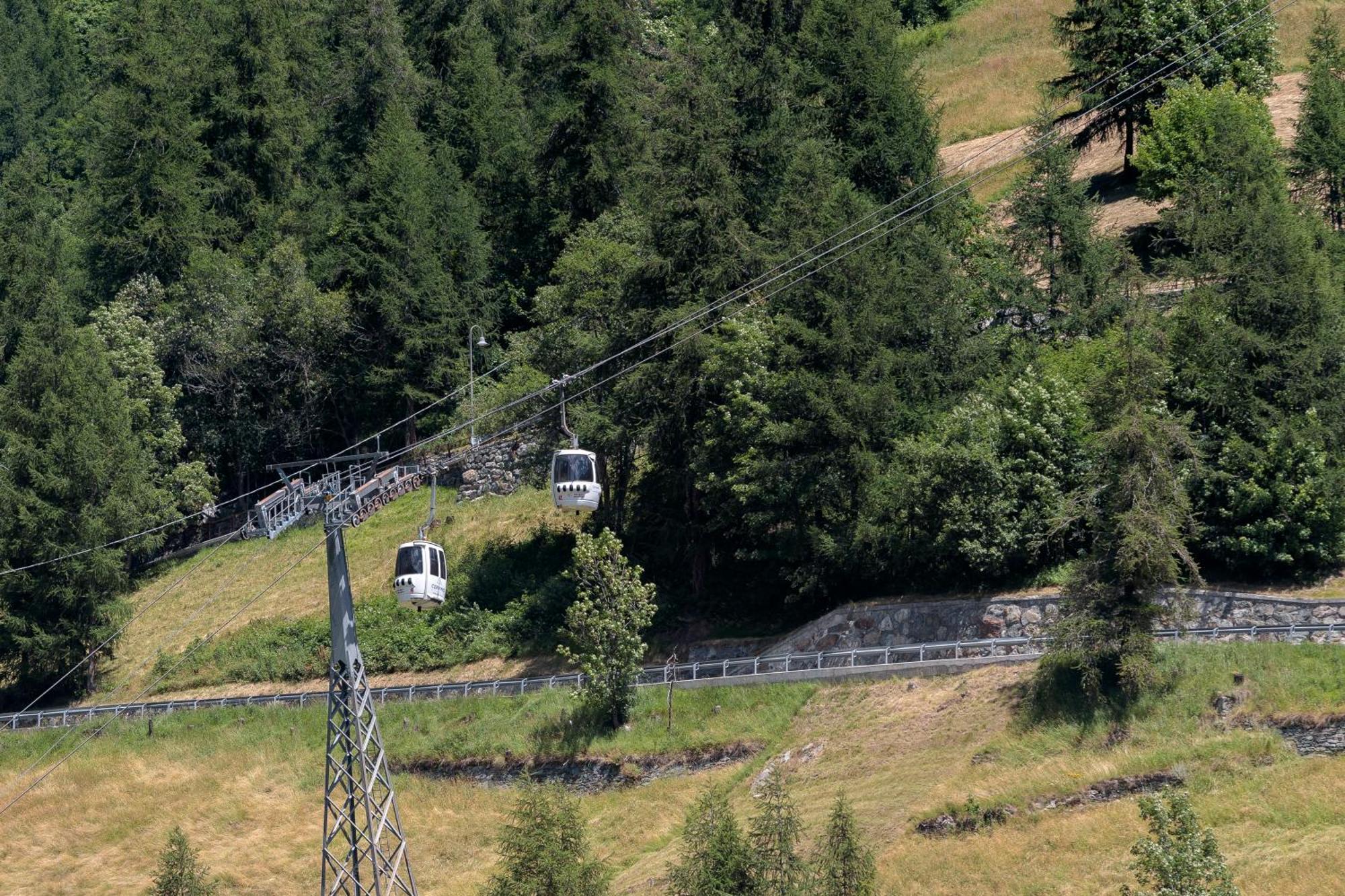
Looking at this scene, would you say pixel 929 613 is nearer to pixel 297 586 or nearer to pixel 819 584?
pixel 819 584

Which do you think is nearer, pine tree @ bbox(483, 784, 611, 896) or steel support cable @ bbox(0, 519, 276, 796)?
pine tree @ bbox(483, 784, 611, 896)

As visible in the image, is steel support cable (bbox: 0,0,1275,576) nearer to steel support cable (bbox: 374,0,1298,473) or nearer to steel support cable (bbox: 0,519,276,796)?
steel support cable (bbox: 374,0,1298,473)

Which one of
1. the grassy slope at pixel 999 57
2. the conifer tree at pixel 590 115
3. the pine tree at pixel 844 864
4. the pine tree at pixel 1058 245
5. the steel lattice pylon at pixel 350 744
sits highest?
the grassy slope at pixel 999 57

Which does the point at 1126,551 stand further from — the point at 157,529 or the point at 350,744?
the point at 157,529

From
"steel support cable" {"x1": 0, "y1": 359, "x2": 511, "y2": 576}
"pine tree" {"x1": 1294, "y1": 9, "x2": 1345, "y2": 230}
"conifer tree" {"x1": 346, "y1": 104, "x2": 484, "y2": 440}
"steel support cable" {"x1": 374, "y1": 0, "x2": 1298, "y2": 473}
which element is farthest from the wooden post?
"pine tree" {"x1": 1294, "y1": 9, "x2": 1345, "y2": 230}

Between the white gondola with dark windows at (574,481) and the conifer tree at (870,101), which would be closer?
the white gondola with dark windows at (574,481)

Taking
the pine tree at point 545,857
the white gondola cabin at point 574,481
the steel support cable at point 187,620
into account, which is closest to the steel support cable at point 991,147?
the white gondola cabin at point 574,481

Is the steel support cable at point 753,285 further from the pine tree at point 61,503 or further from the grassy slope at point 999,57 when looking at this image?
the grassy slope at point 999,57
